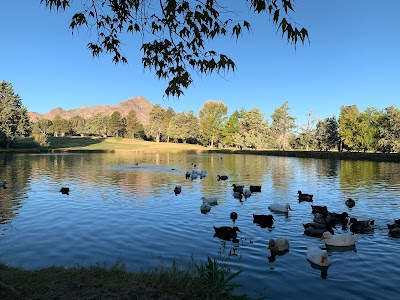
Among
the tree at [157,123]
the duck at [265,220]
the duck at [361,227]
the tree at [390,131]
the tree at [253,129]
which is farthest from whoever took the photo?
the tree at [157,123]

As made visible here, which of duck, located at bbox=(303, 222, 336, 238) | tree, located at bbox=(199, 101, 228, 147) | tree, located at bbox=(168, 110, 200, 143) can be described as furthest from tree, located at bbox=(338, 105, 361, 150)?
duck, located at bbox=(303, 222, 336, 238)

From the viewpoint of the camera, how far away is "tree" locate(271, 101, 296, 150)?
5689 inches

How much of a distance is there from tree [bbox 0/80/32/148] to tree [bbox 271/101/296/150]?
9581 centimetres

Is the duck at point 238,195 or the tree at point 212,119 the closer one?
the duck at point 238,195

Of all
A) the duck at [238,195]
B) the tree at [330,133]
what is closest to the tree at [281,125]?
the tree at [330,133]

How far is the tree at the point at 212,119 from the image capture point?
518 feet

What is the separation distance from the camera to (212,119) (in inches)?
6196

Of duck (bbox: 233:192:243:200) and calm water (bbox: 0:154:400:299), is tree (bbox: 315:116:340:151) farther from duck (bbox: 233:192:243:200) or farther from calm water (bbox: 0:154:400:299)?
duck (bbox: 233:192:243:200)

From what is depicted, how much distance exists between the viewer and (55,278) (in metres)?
8.30

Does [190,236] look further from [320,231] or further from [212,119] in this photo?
[212,119]

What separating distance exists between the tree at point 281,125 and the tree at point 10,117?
95808mm

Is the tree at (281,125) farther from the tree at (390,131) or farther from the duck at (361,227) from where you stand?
the duck at (361,227)

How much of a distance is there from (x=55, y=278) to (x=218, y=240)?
26.4 ft

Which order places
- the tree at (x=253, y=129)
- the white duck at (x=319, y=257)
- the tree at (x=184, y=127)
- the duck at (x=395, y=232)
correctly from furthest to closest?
the tree at (x=184, y=127) → the tree at (x=253, y=129) → the duck at (x=395, y=232) → the white duck at (x=319, y=257)
